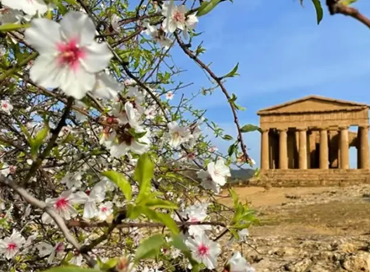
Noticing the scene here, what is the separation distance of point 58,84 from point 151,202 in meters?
0.27

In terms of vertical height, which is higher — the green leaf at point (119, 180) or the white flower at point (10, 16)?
the white flower at point (10, 16)

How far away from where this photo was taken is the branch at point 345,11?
571 millimetres

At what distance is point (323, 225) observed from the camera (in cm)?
1065

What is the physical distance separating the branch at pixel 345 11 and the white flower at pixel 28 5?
23.6 inches

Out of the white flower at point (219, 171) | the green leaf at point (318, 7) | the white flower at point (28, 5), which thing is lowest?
the white flower at point (219, 171)

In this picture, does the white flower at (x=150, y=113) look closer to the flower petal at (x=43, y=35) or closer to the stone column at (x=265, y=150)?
the flower petal at (x=43, y=35)

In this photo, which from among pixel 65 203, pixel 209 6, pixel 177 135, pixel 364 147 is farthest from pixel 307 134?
pixel 65 203

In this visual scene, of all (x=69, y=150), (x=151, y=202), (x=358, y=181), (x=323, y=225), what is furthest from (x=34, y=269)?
(x=358, y=181)

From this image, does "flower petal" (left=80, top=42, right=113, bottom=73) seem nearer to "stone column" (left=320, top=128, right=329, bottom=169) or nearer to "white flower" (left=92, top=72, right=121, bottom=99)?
"white flower" (left=92, top=72, right=121, bottom=99)

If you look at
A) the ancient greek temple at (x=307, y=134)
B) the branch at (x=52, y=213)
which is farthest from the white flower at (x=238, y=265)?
the ancient greek temple at (x=307, y=134)

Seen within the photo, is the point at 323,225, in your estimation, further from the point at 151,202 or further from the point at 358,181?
the point at 358,181

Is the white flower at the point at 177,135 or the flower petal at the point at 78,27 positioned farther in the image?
the white flower at the point at 177,135

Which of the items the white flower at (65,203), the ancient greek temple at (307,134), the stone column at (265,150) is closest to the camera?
the white flower at (65,203)

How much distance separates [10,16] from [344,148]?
36.4 metres
